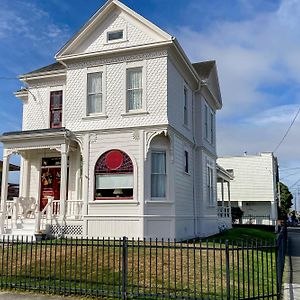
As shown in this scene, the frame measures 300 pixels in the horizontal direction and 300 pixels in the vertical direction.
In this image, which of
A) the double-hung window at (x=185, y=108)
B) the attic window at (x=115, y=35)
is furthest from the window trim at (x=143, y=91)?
the double-hung window at (x=185, y=108)

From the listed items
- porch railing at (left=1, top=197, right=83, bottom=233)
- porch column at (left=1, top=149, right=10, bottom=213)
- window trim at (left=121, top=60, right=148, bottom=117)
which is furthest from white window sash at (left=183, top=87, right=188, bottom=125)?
Answer: porch column at (left=1, top=149, right=10, bottom=213)

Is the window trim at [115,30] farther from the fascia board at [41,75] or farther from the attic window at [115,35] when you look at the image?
the fascia board at [41,75]

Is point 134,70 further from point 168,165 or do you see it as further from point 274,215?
point 274,215

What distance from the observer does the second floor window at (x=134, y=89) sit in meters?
18.0

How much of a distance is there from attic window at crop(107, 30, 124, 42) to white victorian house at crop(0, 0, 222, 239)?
45 millimetres

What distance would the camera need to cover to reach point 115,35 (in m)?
18.8

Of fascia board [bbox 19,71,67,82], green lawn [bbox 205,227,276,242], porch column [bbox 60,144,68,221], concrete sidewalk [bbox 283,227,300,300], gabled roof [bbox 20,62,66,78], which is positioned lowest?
concrete sidewalk [bbox 283,227,300,300]

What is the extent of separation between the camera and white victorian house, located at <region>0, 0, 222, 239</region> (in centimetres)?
1736

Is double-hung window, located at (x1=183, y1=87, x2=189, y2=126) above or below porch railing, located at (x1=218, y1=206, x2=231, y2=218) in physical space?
above

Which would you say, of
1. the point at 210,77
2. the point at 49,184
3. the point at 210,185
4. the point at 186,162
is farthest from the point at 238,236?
the point at 49,184

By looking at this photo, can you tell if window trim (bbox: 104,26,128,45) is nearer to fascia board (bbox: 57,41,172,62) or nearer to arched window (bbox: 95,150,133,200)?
fascia board (bbox: 57,41,172,62)

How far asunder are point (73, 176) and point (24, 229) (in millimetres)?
3308

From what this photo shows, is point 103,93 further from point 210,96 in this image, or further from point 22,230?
point 210,96

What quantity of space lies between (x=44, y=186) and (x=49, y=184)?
0.29 meters
